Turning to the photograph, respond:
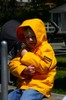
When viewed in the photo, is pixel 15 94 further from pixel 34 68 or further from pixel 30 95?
pixel 34 68

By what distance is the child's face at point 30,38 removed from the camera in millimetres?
4828

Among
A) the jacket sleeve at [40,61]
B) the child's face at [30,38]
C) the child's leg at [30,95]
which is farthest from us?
the child's face at [30,38]

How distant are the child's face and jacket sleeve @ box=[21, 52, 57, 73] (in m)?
0.14

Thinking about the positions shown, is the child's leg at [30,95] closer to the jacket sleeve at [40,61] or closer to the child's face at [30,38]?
the jacket sleeve at [40,61]

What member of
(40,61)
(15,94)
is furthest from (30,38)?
(15,94)

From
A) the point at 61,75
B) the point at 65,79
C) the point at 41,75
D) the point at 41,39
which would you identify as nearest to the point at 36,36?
the point at 41,39

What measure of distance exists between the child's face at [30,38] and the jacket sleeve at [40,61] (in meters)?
0.14

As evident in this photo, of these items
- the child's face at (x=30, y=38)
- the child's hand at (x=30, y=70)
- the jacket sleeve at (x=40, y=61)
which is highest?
the child's face at (x=30, y=38)

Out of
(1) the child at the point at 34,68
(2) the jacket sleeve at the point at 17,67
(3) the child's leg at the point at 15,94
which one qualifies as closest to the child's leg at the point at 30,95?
(1) the child at the point at 34,68

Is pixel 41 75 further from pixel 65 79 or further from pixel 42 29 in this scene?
pixel 65 79

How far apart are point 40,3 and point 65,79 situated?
29702 mm

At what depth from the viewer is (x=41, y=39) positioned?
15.8 feet

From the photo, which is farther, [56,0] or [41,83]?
[56,0]

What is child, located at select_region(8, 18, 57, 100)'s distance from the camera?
4637mm
